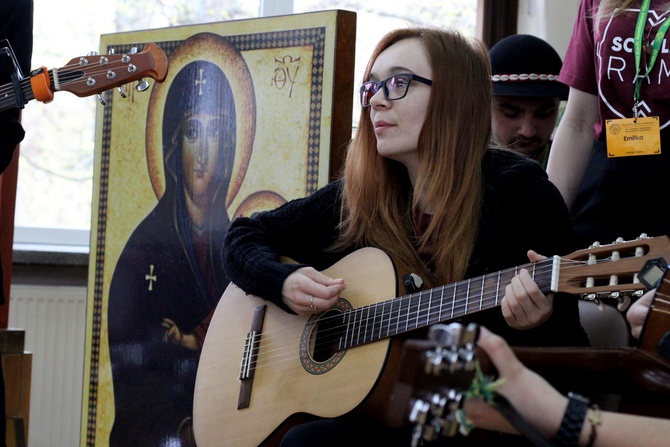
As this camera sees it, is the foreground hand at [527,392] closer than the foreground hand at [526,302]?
Yes

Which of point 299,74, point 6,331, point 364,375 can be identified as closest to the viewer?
point 364,375

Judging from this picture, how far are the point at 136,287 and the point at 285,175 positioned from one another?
0.64m

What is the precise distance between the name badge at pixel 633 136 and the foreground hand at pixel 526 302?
0.55 m

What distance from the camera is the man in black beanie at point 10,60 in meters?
2.30

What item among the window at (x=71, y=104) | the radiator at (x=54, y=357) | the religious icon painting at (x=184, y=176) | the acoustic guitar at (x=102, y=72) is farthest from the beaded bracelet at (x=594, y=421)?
the radiator at (x=54, y=357)

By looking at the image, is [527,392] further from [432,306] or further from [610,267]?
[432,306]

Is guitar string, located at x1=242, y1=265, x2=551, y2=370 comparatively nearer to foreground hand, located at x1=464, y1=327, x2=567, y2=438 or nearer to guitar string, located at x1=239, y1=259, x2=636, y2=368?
guitar string, located at x1=239, y1=259, x2=636, y2=368

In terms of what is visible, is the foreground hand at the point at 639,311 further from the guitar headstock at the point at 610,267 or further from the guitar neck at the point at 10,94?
the guitar neck at the point at 10,94

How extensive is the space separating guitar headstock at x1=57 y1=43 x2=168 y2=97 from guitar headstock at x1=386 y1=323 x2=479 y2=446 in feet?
5.45

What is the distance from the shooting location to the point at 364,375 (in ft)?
5.82

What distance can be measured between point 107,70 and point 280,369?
1001 millimetres

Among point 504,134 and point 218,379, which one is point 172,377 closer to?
point 218,379

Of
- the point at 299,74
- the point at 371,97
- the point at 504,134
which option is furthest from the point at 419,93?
the point at 504,134

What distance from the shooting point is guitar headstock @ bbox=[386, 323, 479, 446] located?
944mm
